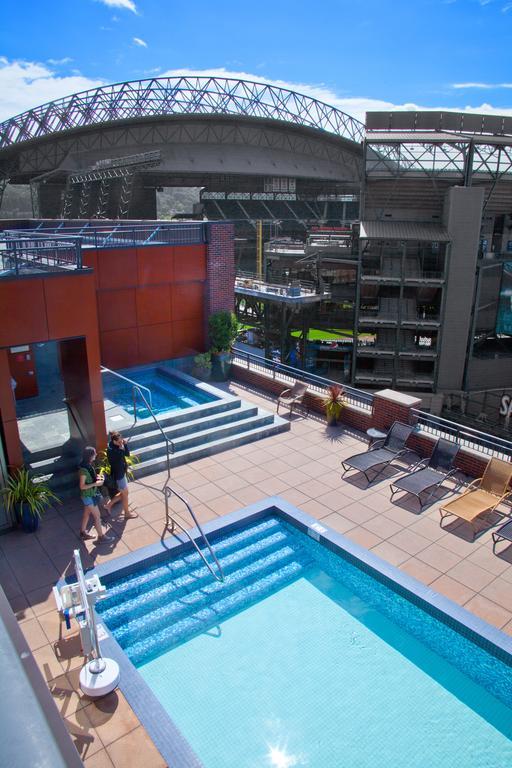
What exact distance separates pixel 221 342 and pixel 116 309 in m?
3.28

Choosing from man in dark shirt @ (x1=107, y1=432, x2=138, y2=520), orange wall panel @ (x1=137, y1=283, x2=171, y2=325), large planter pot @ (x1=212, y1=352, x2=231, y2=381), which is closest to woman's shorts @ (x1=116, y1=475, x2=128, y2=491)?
man in dark shirt @ (x1=107, y1=432, x2=138, y2=520)

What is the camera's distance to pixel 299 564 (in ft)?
28.2

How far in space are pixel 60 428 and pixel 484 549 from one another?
8.87m

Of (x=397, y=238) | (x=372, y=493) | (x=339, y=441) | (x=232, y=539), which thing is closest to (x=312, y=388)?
(x=339, y=441)

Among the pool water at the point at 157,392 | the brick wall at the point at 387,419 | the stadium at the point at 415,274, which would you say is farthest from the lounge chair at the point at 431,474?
the stadium at the point at 415,274

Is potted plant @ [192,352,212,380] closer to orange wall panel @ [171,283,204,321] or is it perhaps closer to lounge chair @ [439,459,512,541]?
orange wall panel @ [171,283,204,321]

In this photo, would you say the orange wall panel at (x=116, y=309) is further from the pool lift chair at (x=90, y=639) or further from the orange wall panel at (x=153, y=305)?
the pool lift chair at (x=90, y=639)

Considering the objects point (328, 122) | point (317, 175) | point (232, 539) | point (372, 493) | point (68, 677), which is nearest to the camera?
point (68, 677)

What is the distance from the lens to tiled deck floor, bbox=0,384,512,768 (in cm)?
557

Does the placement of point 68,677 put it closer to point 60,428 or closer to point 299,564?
point 299,564

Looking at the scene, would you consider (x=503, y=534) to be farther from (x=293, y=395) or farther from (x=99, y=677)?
(x=293, y=395)

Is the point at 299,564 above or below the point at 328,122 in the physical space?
below

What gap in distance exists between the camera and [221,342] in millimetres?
16438

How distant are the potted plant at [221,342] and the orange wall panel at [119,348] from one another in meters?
2.37
